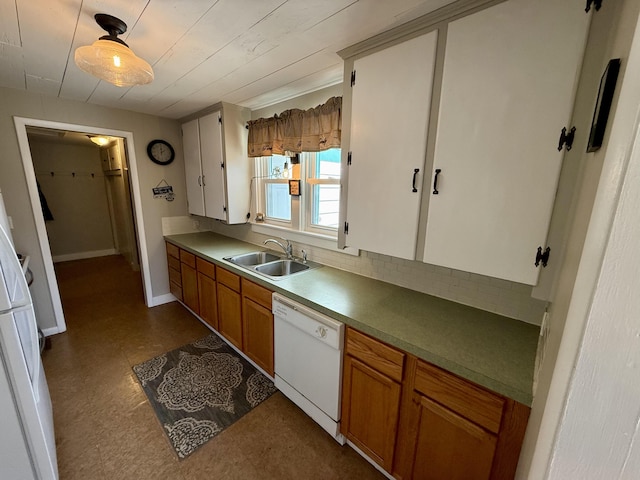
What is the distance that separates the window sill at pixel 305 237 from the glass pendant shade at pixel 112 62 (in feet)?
4.76

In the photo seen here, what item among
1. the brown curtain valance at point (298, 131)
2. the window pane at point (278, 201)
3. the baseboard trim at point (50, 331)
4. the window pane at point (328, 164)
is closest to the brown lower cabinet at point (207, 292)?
the window pane at point (278, 201)

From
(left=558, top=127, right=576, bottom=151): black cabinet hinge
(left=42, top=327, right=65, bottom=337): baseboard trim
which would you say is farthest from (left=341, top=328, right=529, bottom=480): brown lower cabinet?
(left=42, top=327, right=65, bottom=337): baseboard trim

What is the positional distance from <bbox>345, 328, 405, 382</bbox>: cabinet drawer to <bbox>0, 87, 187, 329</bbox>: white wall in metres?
2.86

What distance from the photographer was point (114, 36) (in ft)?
4.21

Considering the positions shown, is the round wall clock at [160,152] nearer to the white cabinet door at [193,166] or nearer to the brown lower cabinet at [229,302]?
the white cabinet door at [193,166]

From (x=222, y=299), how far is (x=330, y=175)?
1442mm

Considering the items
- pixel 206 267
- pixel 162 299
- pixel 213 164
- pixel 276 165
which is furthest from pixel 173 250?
pixel 276 165

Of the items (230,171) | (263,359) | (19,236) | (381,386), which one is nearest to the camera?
(381,386)

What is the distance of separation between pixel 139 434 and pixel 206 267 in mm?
1288

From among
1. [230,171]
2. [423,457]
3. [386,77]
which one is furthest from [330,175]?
[423,457]

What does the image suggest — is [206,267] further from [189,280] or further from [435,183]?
[435,183]

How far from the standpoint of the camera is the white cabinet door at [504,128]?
0.91 m

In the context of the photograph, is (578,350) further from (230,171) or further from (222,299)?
(230,171)

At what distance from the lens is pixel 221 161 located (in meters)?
2.64
